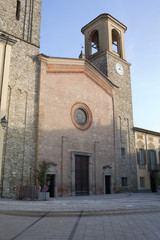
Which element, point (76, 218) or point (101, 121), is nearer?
point (76, 218)

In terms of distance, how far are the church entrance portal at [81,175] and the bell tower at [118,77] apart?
3403 mm

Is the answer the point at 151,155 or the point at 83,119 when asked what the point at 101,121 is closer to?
the point at 83,119

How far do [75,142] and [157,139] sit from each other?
14.0 meters

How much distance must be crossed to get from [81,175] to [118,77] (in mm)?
11928

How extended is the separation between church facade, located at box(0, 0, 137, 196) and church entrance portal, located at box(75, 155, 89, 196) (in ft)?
0.24

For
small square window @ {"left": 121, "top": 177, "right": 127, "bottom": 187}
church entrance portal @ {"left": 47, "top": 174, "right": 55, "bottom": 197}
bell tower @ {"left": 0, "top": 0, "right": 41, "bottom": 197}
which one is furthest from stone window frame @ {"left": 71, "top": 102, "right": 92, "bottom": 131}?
small square window @ {"left": 121, "top": 177, "right": 127, "bottom": 187}

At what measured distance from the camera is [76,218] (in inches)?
284

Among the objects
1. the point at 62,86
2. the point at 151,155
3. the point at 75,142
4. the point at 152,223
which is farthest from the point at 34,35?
the point at 151,155

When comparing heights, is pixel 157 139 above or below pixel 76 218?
above

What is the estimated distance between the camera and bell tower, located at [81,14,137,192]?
21062 millimetres

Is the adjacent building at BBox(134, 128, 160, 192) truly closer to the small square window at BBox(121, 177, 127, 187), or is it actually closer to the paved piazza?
the small square window at BBox(121, 177, 127, 187)

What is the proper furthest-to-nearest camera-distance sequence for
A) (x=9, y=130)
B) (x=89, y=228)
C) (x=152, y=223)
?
(x=9, y=130)
(x=152, y=223)
(x=89, y=228)

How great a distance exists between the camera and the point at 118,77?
78.7ft

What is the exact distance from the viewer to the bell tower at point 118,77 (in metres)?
21.1
